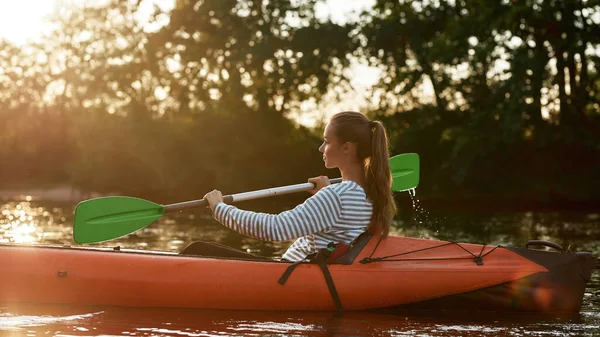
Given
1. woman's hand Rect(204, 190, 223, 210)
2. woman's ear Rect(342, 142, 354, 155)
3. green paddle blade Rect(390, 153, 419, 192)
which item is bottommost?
woman's hand Rect(204, 190, 223, 210)

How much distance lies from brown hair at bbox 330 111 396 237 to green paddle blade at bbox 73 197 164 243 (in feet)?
3.94

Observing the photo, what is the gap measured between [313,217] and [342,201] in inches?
6.6

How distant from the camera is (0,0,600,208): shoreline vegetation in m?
16.9

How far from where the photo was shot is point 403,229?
35.7 feet

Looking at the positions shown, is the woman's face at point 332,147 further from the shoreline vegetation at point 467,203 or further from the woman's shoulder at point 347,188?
the shoreline vegetation at point 467,203

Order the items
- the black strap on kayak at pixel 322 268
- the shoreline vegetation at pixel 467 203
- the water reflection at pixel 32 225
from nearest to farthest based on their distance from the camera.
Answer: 1. the black strap on kayak at pixel 322 268
2. the water reflection at pixel 32 225
3. the shoreline vegetation at pixel 467 203

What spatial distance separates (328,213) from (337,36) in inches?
636

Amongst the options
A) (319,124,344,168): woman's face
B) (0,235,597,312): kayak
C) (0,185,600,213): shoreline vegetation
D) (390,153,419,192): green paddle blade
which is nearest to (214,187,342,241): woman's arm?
(319,124,344,168): woman's face

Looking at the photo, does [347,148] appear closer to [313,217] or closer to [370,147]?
[370,147]

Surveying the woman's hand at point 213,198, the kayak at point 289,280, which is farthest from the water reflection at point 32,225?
the woman's hand at point 213,198

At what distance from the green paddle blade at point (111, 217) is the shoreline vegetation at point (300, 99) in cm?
1227

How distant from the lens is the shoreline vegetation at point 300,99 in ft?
55.5

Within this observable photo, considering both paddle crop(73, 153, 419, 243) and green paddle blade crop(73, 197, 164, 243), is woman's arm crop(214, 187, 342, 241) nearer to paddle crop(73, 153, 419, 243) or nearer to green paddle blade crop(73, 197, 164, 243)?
paddle crop(73, 153, 419, 243)

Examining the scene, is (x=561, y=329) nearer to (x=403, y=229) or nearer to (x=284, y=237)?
(x=284, y=237)
